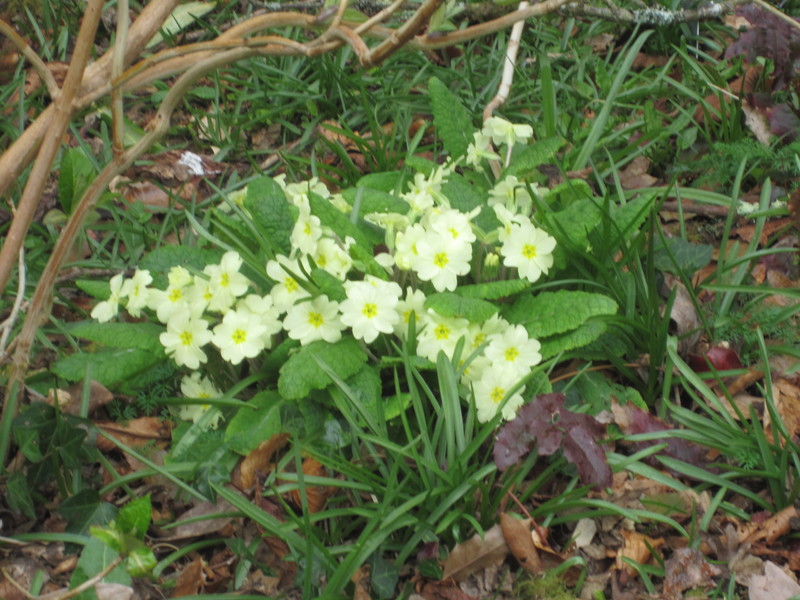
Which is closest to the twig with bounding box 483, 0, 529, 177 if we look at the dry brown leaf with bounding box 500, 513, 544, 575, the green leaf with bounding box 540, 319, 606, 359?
the green leaf with bounding box 540, 319, 606, 359

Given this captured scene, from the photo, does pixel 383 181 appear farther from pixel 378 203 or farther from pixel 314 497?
pixel 314 497

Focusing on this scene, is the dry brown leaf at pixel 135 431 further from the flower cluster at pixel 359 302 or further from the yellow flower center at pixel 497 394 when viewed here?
the yellow flower center at pixel 497 394

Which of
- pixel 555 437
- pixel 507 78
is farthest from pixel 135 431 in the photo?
pixel 507 78

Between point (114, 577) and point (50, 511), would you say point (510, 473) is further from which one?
point (50, 511)

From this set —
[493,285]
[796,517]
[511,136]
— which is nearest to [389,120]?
[511,136]

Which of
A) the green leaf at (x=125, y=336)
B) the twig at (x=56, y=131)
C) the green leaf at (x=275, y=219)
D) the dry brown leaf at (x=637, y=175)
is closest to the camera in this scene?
the twig at (x=56, y=131)

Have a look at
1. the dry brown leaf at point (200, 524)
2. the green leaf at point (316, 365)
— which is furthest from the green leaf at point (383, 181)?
the dry brown leaf at point (200, 524)
